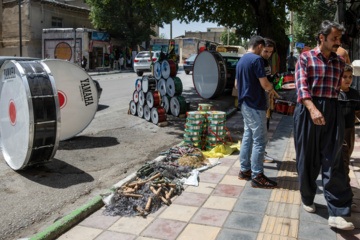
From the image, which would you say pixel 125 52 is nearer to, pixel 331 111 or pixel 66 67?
pixel 66 67

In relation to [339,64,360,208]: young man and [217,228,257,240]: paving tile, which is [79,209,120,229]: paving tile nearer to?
[217,228,257,240]: paving tile

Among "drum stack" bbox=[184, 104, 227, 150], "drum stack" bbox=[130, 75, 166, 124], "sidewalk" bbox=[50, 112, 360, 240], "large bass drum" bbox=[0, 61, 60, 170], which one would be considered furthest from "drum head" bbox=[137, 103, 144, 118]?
"sidewalk" bbox=[50, 112, 360, 240]

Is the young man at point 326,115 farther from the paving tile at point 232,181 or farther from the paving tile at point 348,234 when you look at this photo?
the paving tile at point 232,181

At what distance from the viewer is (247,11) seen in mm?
16047

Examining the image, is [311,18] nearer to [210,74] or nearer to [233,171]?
[210,74]

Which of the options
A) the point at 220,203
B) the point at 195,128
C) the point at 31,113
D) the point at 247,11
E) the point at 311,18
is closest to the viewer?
the point at 220,203

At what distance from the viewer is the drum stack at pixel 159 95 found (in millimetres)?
9164

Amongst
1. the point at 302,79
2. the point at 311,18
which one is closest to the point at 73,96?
the point at 302,79

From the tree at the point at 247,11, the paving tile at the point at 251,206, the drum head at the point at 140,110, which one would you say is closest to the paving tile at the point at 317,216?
the paving tile at the point at 251,206

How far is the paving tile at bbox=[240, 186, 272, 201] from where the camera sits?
4367 mm

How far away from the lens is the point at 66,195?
4.61m

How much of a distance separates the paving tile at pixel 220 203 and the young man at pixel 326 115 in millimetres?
1037

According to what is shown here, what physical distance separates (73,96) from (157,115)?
96.3 inches

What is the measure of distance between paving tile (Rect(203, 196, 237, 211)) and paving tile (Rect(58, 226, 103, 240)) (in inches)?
51.7
